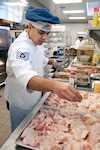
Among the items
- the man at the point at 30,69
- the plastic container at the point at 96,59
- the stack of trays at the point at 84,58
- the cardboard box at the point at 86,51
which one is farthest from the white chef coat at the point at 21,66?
the cardboard box at the point at 86,51

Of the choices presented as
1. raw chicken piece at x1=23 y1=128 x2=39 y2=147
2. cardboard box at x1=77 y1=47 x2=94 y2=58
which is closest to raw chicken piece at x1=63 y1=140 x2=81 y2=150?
raw chicken piece at x1=23 y1=128 x2=39 y2=147

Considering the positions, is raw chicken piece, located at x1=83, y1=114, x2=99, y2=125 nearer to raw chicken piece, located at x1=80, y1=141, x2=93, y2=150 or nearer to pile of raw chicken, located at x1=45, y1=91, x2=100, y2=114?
pile of raw chicken, located at x1=45, y1=91, x2=100, y2=114

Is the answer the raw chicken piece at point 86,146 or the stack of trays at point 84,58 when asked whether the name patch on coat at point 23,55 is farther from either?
the stack of trays at point 84,58

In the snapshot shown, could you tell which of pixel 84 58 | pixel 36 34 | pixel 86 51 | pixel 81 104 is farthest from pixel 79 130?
pixel 86 51

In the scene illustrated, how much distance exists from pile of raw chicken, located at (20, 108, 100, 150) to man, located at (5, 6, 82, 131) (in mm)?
237

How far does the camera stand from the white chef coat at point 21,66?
1.16m

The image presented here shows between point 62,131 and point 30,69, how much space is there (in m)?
0.47

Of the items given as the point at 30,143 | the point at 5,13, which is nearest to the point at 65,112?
the point at 30,143

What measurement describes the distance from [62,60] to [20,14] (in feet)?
7.56

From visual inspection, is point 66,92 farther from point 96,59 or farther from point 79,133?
point 96,59

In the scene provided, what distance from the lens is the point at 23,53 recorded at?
3.87ft

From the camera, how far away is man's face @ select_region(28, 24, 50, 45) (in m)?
1.36

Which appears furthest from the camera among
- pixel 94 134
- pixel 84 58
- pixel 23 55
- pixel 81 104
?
pixel 84 58

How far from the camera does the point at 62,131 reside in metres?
1.11
